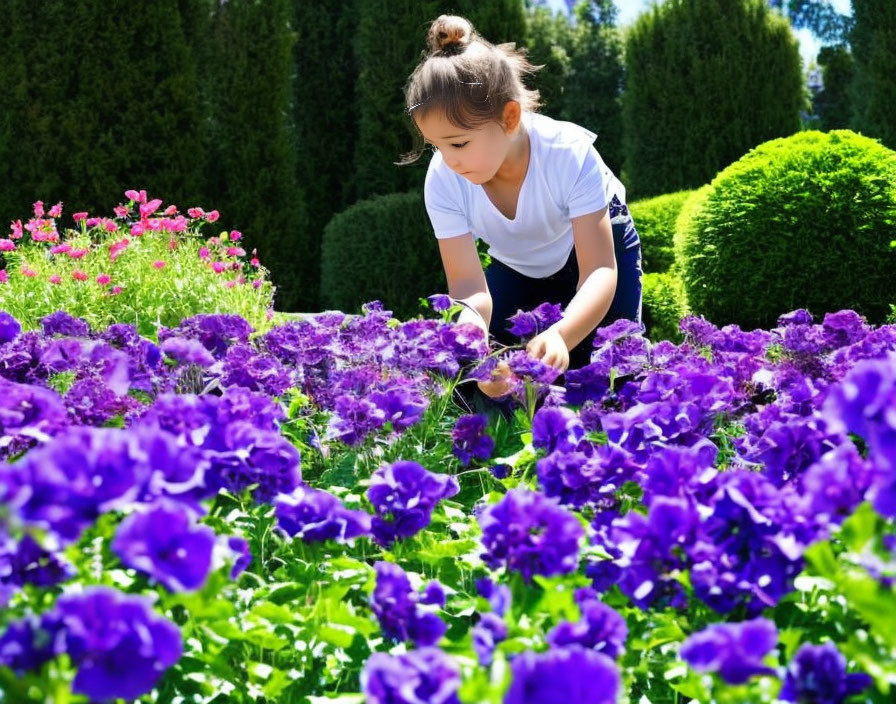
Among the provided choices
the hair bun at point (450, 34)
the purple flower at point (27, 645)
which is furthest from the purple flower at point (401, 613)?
the hair bun at point (450, 34)

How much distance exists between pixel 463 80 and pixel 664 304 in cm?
385

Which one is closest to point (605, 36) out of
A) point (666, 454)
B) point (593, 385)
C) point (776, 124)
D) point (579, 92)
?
point (579, 92)

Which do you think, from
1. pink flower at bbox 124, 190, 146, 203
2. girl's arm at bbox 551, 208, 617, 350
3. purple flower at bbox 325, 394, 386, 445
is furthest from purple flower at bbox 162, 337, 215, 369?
pink flower at bbox 124, 190, 146, 203

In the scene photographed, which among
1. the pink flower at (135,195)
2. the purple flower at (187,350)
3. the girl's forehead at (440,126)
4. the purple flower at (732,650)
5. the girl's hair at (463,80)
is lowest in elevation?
the pink flower at (135,195)

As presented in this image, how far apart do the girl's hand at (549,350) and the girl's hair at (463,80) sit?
0.79 m

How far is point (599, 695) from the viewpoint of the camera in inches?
32.4

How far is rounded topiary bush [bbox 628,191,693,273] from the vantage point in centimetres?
711

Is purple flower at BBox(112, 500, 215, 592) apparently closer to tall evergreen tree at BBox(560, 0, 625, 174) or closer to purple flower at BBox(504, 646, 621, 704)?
purple flower at BBox(504, 646, 621, 704)

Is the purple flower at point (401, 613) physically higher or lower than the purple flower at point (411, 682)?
lower

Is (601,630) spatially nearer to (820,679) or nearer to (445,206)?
(820,679)

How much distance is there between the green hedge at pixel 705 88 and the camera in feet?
27.8

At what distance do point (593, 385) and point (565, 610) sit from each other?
1.11 metres

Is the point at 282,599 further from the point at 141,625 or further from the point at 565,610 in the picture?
the point at 141,625

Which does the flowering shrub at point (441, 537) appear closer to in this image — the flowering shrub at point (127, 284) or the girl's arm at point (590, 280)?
the girl's arm at point (590, 280)
